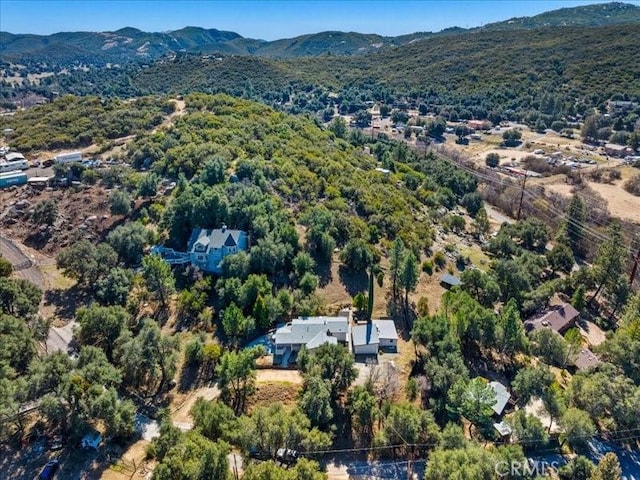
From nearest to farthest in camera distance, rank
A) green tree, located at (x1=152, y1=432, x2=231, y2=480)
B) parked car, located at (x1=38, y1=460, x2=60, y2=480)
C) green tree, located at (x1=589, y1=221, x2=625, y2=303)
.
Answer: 1. green tree, located at (x1=152, y1=432, x2=231, y2=480)
2. parked car, located at (x1=38, y1=460, x2=60, y2=480)
3. green tree, located at (x1=589, y1=221, x2=625, y2=303)

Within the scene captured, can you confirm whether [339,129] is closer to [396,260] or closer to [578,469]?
[396,260]

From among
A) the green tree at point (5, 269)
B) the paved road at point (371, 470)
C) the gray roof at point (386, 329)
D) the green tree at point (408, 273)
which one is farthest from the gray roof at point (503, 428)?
the green tree at point (5, 269)

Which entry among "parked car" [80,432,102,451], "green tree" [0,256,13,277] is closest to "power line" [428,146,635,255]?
"parked car" [80,432,102,451]

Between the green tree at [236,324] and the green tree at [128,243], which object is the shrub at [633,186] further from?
the green tree at [128,243]

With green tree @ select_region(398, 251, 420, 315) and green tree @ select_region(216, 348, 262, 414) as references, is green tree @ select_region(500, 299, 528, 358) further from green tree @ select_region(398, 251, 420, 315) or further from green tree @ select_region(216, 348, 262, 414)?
green tree @ select_region(216, 348, 262, 414)

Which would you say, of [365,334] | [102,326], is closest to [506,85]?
[365,334]

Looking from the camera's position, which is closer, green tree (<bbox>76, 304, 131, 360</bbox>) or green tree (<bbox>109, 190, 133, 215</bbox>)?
green tree (<bbox>76, 304, 131, 360</bbox>)

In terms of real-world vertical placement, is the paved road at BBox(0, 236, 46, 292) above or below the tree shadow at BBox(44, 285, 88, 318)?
above
